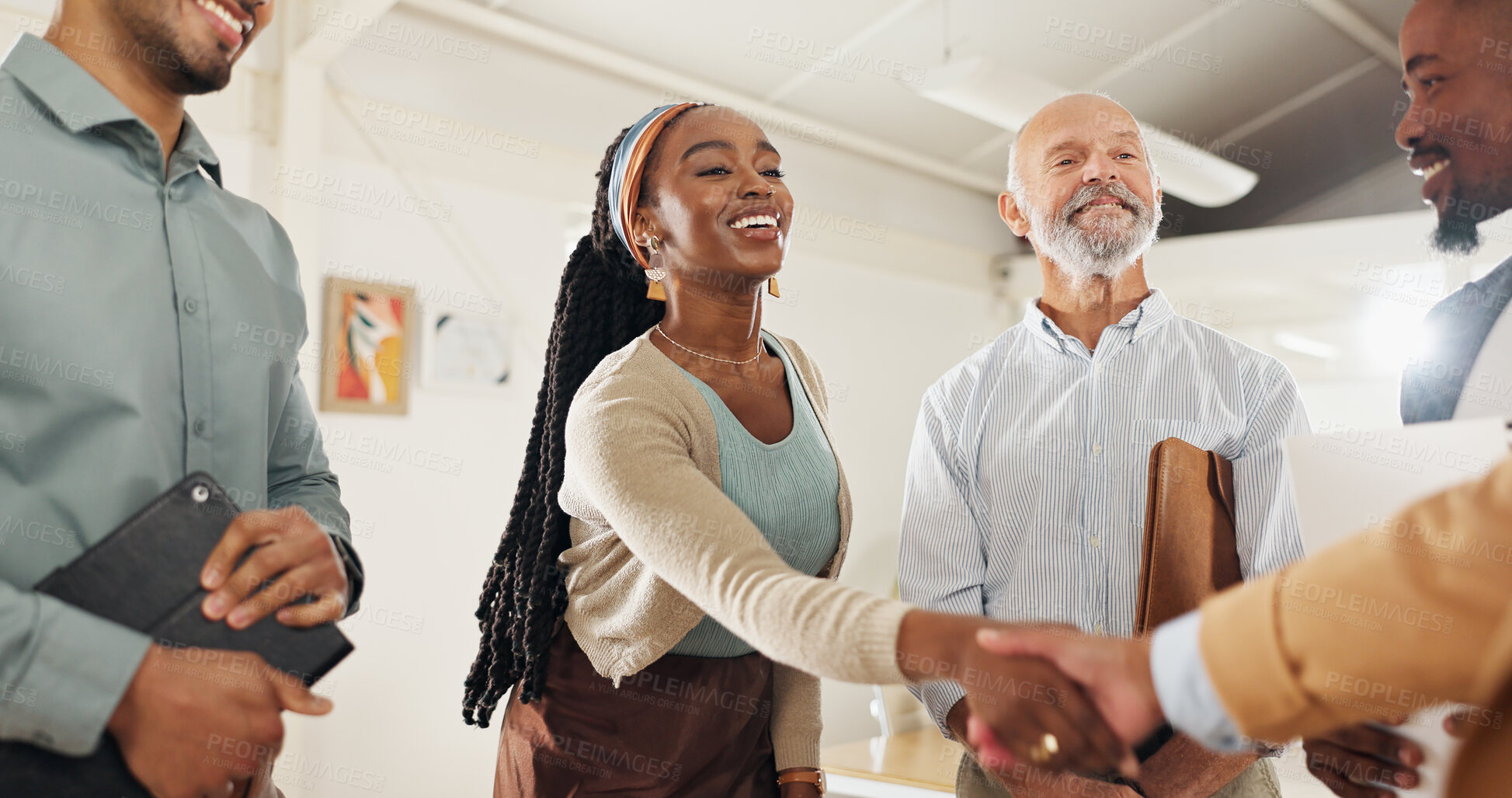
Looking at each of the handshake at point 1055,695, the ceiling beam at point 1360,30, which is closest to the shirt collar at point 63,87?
the handshake at point 1055,695

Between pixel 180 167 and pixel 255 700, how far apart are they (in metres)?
0.75

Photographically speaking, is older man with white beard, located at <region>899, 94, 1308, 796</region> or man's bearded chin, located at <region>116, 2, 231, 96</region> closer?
man's bearded chin, located at <region>116, 2, 231, 96</region>

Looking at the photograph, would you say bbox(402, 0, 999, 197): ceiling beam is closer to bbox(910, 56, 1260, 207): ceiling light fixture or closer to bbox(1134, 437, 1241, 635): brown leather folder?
bbox(910, 56, 1260, 207): ceiling light fixture

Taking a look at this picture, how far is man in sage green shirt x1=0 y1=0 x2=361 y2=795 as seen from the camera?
97 centimetres

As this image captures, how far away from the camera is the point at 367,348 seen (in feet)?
13.2

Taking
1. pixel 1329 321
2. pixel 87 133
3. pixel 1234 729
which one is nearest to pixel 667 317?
pixel 87 133

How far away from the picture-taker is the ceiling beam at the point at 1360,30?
202 inches

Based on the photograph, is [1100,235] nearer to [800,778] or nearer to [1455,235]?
[1455,235]

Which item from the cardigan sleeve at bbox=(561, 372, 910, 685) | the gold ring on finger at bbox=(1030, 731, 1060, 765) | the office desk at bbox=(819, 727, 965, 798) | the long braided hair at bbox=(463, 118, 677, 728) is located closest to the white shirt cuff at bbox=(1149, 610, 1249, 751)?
the gold ring on finger at bbox=(1030, 731, 1060, 765)

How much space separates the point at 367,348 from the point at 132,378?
3003 millimetres

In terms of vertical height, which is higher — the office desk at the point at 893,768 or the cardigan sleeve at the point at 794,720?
the cardigan sleeve at the point at 794,720

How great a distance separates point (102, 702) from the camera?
3.15 feet

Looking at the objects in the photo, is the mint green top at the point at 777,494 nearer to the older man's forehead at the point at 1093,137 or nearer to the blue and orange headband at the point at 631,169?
the blue and orange headband at the point at 631,169

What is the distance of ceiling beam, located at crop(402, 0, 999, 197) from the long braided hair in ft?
8.95
